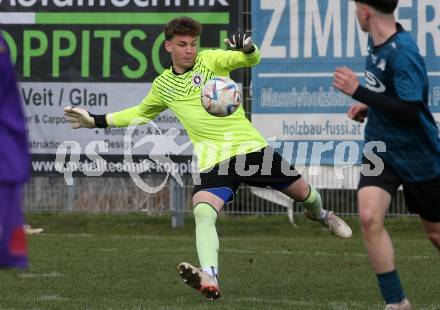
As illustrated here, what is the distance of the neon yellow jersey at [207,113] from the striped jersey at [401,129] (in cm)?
186

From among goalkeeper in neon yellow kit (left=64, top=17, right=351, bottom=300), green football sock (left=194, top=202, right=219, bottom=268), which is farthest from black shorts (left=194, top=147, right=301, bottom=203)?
green football sock (left=194, top=202, right=219, bottom=268)

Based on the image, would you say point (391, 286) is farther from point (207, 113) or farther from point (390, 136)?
point (207, 113)

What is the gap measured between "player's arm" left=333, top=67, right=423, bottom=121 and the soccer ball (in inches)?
77.7

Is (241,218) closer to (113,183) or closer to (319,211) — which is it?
(113,183)

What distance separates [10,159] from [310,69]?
979 centimetres

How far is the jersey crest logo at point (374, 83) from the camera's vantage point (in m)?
6.48

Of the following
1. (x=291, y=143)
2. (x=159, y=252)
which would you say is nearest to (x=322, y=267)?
(x=159, y=252)

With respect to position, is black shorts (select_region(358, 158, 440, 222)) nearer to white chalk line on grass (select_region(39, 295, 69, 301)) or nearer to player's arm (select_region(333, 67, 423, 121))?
player's arm (select_region(333, 67, 423, 121))

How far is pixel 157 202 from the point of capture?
48.7ft

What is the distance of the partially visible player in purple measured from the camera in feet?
14.0

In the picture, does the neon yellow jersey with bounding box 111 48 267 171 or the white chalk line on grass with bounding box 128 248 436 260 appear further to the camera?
the white chalk line on grass with bounding box 128 248 436 260

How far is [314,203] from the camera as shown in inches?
348

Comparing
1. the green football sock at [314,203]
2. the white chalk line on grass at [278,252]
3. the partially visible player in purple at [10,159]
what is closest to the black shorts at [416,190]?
the green football sock at [314,203]

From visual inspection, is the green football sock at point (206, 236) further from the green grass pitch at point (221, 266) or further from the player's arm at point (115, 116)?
the player's arm at point (115, 116)
